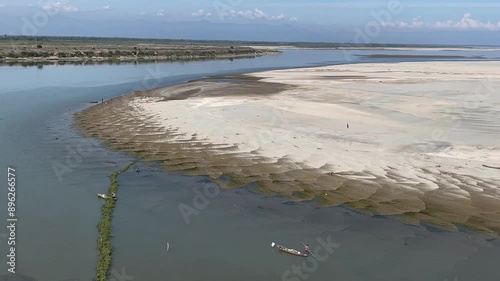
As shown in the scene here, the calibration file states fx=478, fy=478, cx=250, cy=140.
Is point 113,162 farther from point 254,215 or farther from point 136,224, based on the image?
point 254,215

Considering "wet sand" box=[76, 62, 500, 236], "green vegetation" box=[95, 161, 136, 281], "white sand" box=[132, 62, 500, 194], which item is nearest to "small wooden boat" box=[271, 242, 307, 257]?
"wet sand" box=[76, 62, 500, 236]

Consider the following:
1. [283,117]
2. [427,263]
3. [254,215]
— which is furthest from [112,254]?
[283,117]

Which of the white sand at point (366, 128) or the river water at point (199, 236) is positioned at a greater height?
the white sand at point (366, 128)

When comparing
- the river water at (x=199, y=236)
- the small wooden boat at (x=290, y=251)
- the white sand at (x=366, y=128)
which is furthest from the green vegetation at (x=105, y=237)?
the white sand at (x=366, y=128)

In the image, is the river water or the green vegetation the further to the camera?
the river water

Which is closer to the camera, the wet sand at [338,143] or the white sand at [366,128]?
the wet sand at [338,143]

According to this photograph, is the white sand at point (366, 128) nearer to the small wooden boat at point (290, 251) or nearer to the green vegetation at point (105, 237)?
the small wooden boat at point (290, 251)

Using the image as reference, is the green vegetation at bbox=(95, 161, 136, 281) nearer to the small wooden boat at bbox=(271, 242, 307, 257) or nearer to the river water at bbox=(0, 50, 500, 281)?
the river water at bbox=(0, 50, 500, 281)
